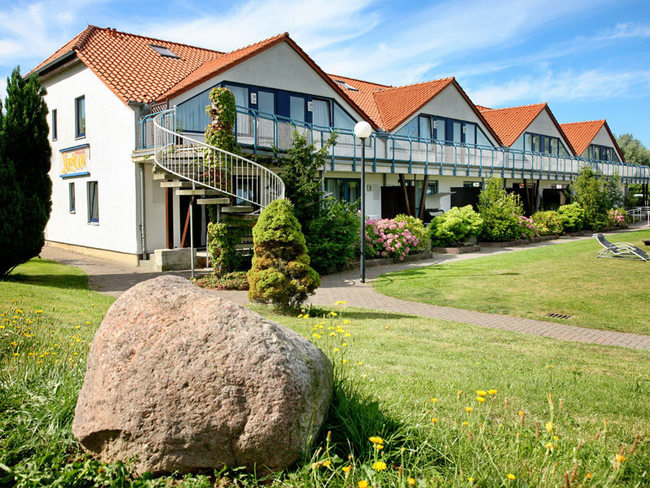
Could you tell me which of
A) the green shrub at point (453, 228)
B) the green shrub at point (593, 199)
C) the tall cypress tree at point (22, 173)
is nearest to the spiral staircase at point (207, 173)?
the tall cypress tree at point (22, 173)

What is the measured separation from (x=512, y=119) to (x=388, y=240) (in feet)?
82.6

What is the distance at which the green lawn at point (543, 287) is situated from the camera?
11.0 m

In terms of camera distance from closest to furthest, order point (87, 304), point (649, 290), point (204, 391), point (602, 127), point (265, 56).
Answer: point (204, 391) → point (87, 304) → point (649, 290) → point (265, 56) → point (602, 127)

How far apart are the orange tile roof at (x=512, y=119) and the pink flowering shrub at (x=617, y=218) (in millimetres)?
7533

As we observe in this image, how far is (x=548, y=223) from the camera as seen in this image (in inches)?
1176

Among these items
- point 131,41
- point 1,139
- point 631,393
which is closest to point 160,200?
point 1,139

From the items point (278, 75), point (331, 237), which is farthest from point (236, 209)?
point (278, 75)

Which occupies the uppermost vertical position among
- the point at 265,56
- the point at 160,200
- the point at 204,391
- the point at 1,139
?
the point at 265,56

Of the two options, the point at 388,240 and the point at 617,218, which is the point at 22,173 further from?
the point at 617,218

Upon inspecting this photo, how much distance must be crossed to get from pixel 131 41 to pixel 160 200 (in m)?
8.39

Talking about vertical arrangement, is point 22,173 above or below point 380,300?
above

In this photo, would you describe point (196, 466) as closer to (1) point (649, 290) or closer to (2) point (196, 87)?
(1) point (649, 290)

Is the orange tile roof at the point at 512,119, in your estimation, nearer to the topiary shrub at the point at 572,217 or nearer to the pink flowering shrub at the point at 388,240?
the topiary shrub at the point at 572,217

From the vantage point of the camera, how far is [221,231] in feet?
47.0
